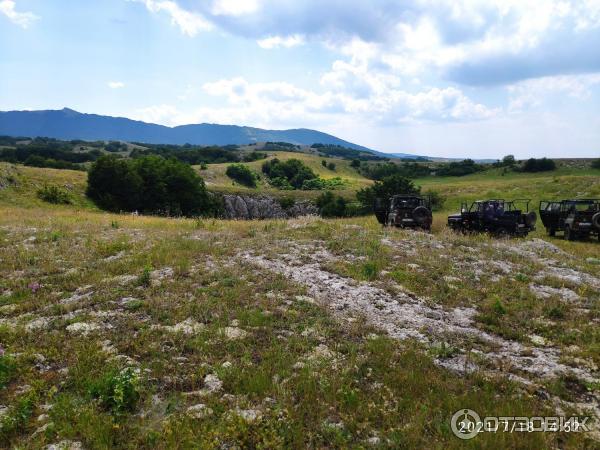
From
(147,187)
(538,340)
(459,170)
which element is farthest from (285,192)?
(538,340)

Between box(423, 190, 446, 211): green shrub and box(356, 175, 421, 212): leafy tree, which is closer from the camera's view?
box(423, 190, 446, 211): green shrub

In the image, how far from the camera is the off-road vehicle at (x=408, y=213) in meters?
23.3

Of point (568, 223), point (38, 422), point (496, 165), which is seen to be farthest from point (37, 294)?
point (496, 165)

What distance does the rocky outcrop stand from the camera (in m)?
90.4

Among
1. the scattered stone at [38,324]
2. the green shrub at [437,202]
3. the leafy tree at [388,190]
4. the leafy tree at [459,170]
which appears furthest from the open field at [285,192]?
the scattered stone at [38,324]

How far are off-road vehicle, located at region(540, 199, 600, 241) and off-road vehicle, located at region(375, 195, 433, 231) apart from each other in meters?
8.97

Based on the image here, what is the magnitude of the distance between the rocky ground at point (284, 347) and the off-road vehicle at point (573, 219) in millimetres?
10639

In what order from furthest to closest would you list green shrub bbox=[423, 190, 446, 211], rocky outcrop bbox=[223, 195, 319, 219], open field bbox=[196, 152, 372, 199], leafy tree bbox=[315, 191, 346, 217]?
open field bbox=[196, 152, 372, 199], rocky outcrop bbox=[223, 195, 319, 219], leafy tree bbox=[315, 191, 346, 217], green shrub bbox=[423, 190, 446, 211]

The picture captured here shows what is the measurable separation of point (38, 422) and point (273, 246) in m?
11.5

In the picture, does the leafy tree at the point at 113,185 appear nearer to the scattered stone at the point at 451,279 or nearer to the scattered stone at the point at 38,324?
the scattered stone at the point at 38,324

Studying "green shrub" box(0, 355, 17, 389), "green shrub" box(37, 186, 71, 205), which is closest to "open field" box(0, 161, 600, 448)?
"green shrub" box(0, 355, 17, 389)

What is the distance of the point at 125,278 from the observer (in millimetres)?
12141

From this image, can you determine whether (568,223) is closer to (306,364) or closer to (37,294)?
(306,364)

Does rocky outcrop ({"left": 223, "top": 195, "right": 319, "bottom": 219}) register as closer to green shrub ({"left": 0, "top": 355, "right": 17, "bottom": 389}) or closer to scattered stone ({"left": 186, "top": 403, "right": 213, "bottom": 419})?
green shrub ({"left": 0, "top": 355, "right": 17, "bottom": 389})
